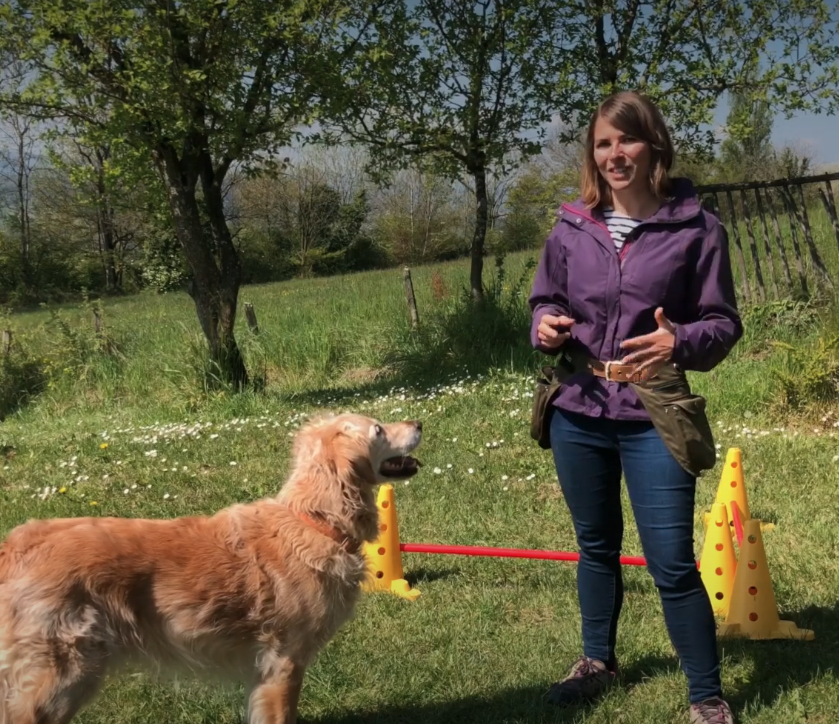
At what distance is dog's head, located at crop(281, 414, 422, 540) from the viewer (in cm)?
288

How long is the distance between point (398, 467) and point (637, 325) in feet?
3.79

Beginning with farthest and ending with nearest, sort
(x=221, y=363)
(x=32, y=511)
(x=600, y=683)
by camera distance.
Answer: (x=221, y=363) < (x=32, y=511) < (x=600, y=683)

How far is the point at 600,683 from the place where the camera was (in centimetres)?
310

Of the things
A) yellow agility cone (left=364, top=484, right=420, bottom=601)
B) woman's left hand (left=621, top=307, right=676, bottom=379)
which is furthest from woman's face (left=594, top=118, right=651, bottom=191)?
yellow agility cone (left=364, top=484, right=420, bottom=601)

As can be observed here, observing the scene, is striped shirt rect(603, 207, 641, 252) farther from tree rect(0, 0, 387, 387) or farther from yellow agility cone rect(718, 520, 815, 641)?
tree rect(0, 0, 387, 387)

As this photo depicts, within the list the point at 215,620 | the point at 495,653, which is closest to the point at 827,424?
the point at 495,653

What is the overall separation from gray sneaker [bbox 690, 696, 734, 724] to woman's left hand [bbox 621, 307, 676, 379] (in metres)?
1.34

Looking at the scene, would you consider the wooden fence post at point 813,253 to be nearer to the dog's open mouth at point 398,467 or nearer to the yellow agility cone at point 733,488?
the yellow agility cone at point 733,488

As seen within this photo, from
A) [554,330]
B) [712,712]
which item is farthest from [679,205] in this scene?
[712,712]

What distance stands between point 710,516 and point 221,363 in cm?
731

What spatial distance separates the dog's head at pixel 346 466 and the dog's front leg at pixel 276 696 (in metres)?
0.57

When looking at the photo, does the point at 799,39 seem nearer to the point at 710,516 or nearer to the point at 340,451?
the point at 710,516

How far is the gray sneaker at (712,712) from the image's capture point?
108 inches

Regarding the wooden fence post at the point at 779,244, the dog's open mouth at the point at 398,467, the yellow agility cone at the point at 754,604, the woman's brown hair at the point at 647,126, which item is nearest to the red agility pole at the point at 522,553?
the yellow agility cone at the point at 754,604
